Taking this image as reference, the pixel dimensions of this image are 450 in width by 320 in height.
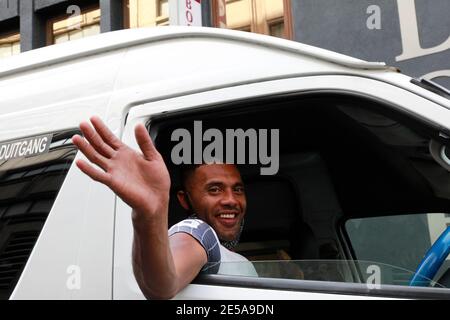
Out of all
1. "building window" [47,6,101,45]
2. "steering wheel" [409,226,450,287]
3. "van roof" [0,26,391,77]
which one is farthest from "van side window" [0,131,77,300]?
"building window" [47,6,101,45]

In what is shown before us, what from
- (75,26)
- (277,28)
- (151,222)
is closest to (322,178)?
(151,222)

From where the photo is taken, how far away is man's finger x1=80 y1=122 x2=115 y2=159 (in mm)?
1460

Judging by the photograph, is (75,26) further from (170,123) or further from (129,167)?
(129,167)

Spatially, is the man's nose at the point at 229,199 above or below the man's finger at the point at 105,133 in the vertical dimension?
above

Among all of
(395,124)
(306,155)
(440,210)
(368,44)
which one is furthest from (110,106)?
(368,44)

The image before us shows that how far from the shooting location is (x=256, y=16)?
30.7 ft

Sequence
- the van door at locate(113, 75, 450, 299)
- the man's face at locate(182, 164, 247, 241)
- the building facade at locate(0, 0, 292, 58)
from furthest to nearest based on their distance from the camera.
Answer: the building facade at locate(0, 0, 292, 58)
the man's face at locate(182, 164, 247, 241)
the van door at locate(113, 75, 450, 299)

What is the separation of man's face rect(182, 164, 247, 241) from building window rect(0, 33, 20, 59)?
11.0 meters

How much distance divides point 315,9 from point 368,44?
1079 millimetres

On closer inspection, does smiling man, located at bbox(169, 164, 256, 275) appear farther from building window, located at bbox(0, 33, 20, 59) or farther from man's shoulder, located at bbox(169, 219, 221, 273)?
building window, located at bbox(0, 33, 20, 59)

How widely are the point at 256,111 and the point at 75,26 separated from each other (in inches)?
412

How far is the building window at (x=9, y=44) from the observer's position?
12250mm

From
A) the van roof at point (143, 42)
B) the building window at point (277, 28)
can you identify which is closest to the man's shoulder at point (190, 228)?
the van roof at point (143, 42)

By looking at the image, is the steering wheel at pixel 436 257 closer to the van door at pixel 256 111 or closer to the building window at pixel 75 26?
the van door at pixel 256 111
